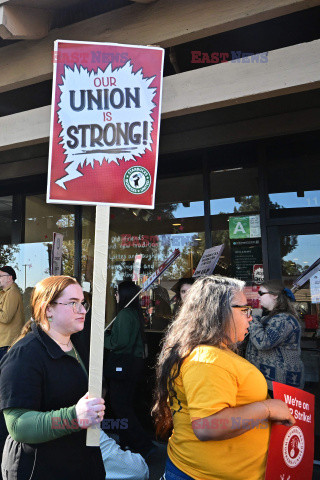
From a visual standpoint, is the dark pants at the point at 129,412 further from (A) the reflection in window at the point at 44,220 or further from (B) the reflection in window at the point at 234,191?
(A) the reflection in window at the point at 44,220

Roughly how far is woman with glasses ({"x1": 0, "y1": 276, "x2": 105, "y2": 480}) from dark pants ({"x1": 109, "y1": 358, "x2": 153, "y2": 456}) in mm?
2408

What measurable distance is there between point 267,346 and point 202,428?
191cm

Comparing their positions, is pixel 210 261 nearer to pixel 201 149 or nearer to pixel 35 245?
pixel 201 149

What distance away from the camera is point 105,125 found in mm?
2115

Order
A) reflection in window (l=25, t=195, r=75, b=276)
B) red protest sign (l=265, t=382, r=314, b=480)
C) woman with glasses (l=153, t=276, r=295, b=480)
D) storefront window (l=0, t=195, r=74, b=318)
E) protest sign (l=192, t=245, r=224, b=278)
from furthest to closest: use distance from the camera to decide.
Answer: storefront window (l=0, t=195, r=74, b=318) → reflection in window (l=25, t=195, r=75, b=276) → protest sign (l=192, t=245, r=224, b=278) → red protest sign (l=265, t=382, r=314, b=480) → woman with glasses (l=153, t=276, r=295, b=480)

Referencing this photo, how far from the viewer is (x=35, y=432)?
5.20 feet

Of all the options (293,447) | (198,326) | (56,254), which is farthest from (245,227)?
(293,447)

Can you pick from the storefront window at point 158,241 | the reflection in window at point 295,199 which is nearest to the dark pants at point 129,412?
the storefront window at point 158,241

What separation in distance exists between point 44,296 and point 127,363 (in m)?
2.61

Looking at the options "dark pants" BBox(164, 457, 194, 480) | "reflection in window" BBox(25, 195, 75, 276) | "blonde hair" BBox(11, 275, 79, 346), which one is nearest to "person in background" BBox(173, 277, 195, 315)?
"reflection in window" BBox(25, 195, 75, 276)

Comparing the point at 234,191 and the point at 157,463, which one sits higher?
the point at 234,191

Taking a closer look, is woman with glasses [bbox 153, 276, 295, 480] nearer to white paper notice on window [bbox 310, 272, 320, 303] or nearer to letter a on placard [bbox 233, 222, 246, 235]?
white paper notice on window [bbox 310, 272, 320, 303]

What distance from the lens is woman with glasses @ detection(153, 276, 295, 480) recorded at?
1520 millimetres

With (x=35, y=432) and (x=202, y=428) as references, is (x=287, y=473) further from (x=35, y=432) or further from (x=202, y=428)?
(x=35, y=432)
